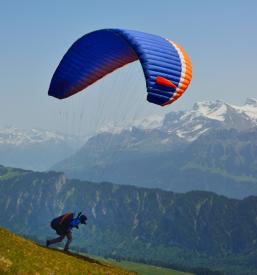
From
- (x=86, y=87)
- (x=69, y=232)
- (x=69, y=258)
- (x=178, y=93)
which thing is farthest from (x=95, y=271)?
(x=86, y=87)

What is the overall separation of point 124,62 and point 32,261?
75.4ft

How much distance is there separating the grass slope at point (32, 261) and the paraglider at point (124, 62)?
14.3m

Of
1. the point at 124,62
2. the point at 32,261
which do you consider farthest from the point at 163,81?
the point at 32,261

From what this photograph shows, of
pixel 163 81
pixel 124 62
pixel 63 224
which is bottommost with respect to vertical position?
pixel 63 224

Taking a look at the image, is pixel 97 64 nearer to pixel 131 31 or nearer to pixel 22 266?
pixel 131 31

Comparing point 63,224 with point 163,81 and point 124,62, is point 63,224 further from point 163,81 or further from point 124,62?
point 124,62

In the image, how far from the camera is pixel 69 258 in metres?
38.3

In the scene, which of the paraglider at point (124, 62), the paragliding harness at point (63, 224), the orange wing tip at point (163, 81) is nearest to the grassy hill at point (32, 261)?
the paragliding harness at point (63, 224)

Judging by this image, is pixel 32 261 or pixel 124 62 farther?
pixel 124 62

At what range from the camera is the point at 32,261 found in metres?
33.0

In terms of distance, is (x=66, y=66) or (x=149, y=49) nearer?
(x=149, y=49)

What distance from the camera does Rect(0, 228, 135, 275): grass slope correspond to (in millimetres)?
31219

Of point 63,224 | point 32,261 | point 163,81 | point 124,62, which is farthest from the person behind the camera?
point 124,62

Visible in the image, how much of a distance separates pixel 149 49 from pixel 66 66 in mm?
11427
